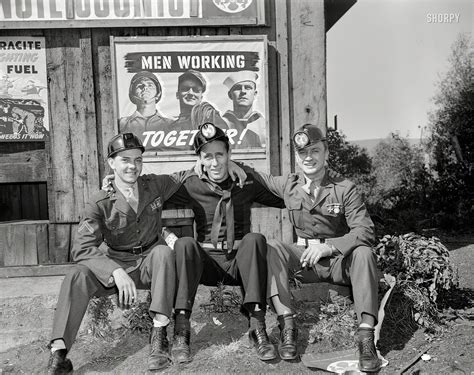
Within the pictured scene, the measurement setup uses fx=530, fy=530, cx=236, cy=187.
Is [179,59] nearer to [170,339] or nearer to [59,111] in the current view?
[59,111]

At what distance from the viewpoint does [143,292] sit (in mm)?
4703

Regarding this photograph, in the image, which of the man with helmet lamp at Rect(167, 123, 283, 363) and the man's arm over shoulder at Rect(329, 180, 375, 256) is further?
the man's arm over shoulder at Rect(329, 180, 375, 256)

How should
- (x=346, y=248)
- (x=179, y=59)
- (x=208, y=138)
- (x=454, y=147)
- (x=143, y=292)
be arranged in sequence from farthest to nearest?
(x=454, y=147) → (x=179, y=59) → (x=143, y=292) → (x=208, y=138) → (x=346, y=248)

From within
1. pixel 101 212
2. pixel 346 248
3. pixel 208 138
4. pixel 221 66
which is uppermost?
pixel 221 66

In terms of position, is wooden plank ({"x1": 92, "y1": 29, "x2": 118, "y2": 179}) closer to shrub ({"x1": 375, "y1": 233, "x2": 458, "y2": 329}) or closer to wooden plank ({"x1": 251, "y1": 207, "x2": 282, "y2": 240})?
wooden plank ({"x1": 251, "y1": 207, "x2": 282, "y2": 240})

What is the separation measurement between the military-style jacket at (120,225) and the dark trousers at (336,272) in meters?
1.00

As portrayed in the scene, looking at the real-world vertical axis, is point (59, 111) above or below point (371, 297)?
above

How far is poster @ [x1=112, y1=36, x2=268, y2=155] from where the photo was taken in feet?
17.3

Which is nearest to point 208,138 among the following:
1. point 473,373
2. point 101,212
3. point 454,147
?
point 101,212

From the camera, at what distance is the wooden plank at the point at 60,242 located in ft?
17.9

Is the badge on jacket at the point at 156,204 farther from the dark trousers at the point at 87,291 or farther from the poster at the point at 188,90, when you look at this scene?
the poster at the point at 188,90

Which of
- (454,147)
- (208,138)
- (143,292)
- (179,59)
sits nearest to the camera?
(208,138)

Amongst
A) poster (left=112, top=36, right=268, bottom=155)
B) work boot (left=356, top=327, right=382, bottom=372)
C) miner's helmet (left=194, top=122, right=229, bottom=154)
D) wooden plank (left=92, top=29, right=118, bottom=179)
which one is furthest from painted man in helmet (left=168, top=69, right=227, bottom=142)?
work boot (left=356, top=327, right=382, bottom=372)

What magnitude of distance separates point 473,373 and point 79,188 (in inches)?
152
